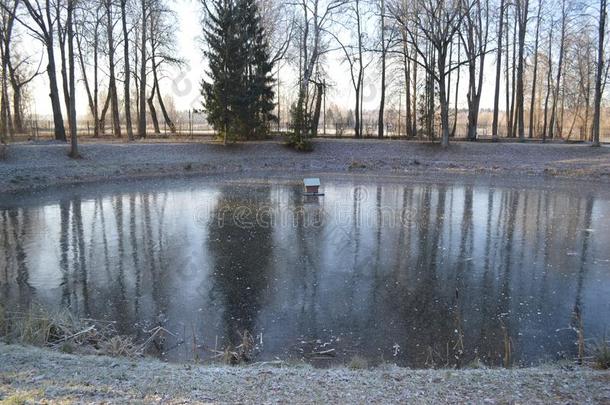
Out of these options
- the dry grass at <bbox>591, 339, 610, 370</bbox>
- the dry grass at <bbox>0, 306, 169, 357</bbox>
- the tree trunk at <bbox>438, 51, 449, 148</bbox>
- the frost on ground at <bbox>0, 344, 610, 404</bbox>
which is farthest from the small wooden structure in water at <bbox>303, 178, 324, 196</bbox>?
the tree trunk at <bbox>438, 51, 449, 148</bbox>

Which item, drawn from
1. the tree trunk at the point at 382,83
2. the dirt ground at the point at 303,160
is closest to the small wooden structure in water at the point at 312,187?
the dirt ground at the point at 303,160

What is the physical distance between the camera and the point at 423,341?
6418mm

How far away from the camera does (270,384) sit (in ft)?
15.1

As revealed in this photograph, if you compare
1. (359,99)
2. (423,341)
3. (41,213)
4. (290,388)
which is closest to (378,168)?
(359,99)

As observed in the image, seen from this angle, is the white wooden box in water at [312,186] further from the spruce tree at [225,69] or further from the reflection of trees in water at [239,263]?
the spruce tree at [225,69]

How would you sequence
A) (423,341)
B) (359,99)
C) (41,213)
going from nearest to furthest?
1. (423,341)
2. (41,213)
3. (359,99)

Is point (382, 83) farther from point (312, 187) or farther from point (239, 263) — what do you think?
point (239, 263)

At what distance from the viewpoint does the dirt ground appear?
2334cm

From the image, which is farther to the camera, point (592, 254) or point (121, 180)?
point (121, 180)

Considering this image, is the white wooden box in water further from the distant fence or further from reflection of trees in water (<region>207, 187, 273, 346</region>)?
the distant fence

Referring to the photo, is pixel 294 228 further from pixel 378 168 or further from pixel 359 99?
pixel 359 99

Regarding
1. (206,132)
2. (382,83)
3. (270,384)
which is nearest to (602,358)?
(270,384)

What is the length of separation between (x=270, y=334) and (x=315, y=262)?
3.39 m

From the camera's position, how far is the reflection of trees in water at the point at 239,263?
724 centimetres
